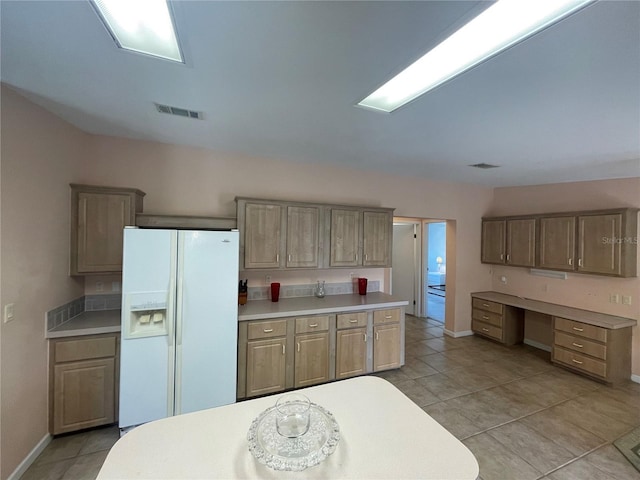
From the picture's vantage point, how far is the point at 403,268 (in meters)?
6.16

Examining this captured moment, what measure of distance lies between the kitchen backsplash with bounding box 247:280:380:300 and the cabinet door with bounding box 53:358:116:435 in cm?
152

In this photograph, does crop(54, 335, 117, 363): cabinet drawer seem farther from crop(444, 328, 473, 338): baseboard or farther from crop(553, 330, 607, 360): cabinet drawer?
crop(553, 330, 607, 360): cabinet drawer

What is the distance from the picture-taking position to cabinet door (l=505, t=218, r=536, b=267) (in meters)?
4.26

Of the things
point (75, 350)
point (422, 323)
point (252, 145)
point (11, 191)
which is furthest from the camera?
point (422, 323)

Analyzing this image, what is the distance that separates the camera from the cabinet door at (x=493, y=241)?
4672mm

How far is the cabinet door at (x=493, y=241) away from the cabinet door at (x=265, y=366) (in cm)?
404

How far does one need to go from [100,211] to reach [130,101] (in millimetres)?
1131

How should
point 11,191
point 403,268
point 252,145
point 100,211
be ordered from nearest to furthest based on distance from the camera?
point 11,191 < point 100,211 < point 252,145 < point 403,268

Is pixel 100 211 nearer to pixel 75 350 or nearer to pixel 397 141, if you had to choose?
pixel 75 350

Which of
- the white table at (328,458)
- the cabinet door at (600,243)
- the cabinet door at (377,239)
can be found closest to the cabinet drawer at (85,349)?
the white table at (328,458)

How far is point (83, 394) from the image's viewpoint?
90.9 inches

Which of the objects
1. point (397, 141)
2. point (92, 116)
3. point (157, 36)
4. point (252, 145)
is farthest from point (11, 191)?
point (397, 141)

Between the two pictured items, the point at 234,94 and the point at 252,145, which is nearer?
the point at 234,94

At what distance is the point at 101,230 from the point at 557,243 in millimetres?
5788
